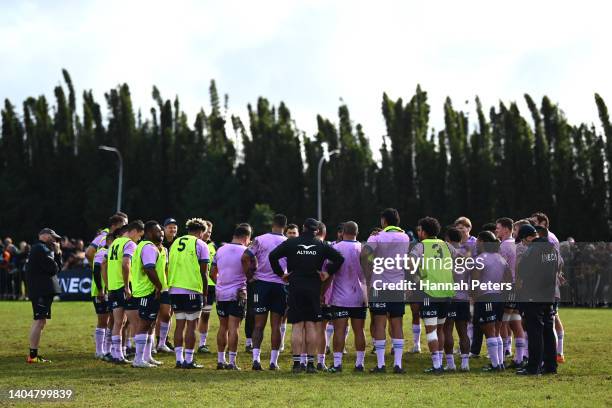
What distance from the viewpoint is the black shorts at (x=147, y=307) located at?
14188 mm

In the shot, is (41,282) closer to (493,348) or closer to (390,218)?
(390,218)

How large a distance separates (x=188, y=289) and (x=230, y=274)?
0.72 m

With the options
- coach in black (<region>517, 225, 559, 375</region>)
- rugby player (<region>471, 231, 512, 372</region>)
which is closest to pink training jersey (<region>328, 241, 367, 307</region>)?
rugby player (<region>471, 231, 512, 372</region>)

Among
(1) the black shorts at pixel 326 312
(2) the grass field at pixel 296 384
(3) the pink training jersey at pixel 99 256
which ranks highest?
(3) the pink training jersey at pixel 99 256

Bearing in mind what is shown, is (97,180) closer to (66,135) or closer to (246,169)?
(66,135)

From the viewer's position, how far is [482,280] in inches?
552

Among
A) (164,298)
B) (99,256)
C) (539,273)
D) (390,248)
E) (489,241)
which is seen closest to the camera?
(539,273)

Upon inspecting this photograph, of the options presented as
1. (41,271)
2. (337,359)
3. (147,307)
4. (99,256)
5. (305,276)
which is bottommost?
(337,359)

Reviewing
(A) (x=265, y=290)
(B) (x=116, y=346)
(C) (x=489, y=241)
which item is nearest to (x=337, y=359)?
(A) (x=265, y=290)

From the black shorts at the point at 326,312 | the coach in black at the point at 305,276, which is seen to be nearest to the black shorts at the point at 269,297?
the coach in black at the point at 305,276

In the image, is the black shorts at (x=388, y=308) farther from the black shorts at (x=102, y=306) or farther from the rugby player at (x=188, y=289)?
the black shorts at (x=102, y=306)

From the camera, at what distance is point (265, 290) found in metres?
14.1

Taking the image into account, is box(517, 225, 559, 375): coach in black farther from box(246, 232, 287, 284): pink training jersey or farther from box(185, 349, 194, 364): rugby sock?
box(185, 349, 194, 364): rugby sock

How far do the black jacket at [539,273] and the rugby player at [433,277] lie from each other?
3.75 feet
